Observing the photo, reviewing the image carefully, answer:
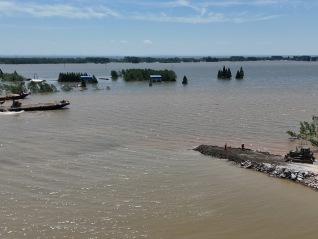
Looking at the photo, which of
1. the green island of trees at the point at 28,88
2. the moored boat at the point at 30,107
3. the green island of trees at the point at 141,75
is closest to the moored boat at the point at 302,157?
the moored boat at the point at 30,107

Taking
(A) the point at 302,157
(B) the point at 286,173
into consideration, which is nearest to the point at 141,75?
(A) the point at 302,157

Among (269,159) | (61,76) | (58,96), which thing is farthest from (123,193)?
(61,76)

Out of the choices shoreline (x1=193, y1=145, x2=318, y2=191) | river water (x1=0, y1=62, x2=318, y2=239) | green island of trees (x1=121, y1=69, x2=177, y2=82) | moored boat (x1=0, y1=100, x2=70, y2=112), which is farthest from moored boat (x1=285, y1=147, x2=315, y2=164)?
green island of trees (x1=121, y1=69, x2=177, y2=82)

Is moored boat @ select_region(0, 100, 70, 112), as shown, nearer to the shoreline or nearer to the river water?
the river water

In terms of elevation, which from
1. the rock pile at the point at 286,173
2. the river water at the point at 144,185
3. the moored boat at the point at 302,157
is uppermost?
the moored boat at the point at 302,157

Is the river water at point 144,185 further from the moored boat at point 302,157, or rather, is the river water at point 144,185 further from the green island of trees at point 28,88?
the green island of trees at point 28,88

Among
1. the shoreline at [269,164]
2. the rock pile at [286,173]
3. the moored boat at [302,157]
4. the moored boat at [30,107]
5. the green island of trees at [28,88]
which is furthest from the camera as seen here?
the green island of trees at [28,88]

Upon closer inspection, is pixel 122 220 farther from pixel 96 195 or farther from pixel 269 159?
pixel 269 159

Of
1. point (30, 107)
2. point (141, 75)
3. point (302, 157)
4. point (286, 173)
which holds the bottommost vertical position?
point (30, 107)

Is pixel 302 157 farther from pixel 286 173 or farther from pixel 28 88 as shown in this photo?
pixel 28 88
